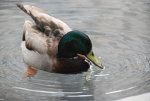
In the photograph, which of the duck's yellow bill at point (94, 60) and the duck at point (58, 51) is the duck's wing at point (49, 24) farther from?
the duck's yellow bill at point (94, 60)

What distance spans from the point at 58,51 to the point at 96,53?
532mm

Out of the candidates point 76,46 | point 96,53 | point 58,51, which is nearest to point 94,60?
point 76,46

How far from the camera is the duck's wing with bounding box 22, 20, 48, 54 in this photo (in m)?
5.14

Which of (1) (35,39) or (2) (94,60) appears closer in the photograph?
(2) (94,60)

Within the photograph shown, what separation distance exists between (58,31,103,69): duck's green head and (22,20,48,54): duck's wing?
162 mm

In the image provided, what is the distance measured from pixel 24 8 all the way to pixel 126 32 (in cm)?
126

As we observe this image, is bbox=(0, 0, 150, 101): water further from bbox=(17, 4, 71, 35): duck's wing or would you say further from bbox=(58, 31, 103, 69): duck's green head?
bbox=(17, 4, 71, 35): duck's wing

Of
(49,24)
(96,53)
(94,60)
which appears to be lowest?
(96,53)

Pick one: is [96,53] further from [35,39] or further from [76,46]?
[35,39]

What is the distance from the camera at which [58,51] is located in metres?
5.12

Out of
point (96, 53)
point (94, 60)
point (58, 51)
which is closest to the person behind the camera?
point (94, 60)

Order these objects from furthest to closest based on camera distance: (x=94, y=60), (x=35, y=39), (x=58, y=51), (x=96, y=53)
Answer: (x=96, y=53) < (x=35, y=39) < (x=58, y=51) < (x=94, y=60)

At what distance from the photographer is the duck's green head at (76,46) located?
4.95 m

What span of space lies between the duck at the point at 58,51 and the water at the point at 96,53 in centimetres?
7
